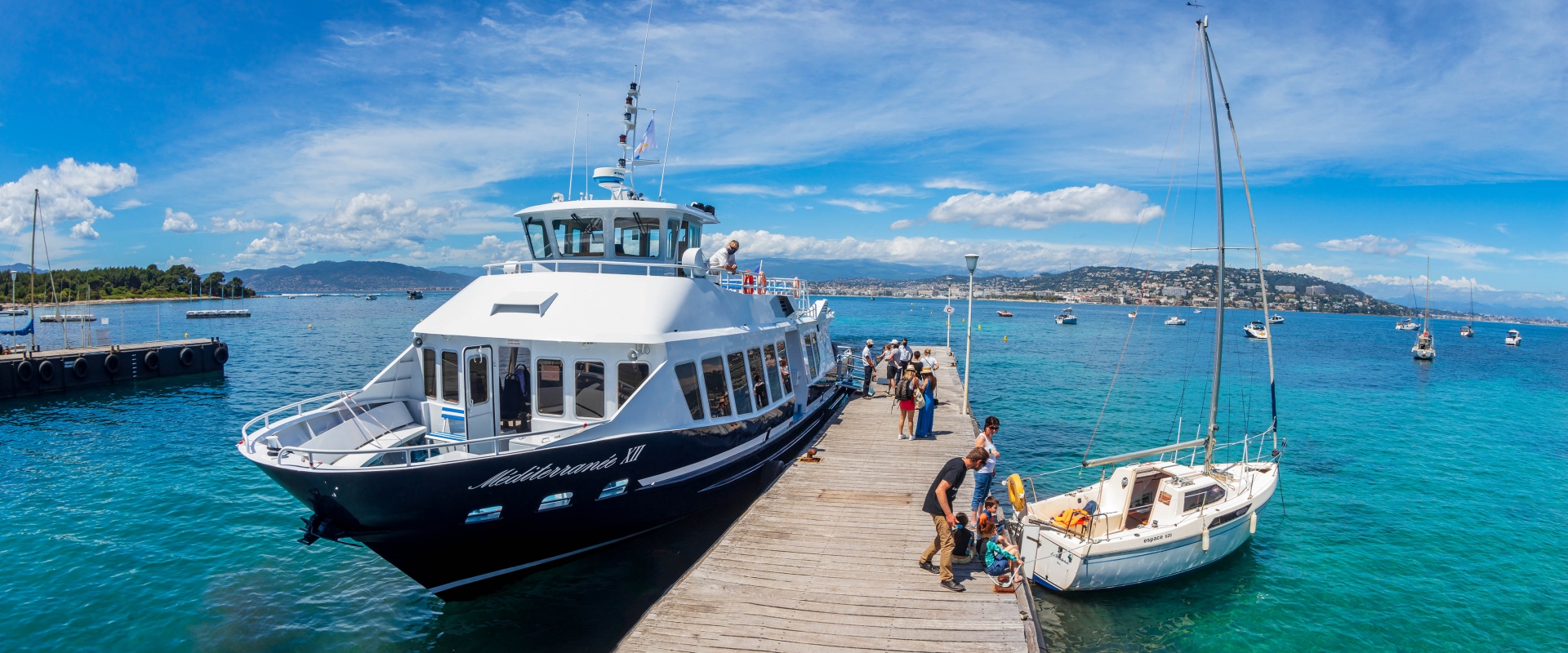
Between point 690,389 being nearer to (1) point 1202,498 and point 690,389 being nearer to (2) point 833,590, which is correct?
(2) point 833,590

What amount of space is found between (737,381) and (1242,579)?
913 centimetres

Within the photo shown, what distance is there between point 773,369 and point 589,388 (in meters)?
4.19

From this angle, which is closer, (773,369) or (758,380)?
(758,380)

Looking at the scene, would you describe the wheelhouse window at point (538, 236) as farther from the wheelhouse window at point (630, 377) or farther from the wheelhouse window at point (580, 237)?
the wheelhouse window at point (630, 377)

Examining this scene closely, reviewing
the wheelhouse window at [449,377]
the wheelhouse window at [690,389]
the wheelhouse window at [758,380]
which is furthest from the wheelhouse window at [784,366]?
the wheelhouse window at [449,377]

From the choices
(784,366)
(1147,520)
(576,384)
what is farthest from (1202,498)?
(576,384)

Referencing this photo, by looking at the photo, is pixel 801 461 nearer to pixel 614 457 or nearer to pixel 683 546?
pixel 683 546

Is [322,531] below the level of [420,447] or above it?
below

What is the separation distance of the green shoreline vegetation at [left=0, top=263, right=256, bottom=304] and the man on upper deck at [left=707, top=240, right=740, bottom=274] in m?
123

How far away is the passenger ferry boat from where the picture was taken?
7.58 metres

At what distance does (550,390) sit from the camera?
9.67m

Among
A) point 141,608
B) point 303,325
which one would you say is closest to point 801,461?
point 141,608

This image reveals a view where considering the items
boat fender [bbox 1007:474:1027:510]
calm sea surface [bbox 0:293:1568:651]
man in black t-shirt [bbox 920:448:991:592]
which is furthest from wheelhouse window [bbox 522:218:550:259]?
boat fender [bbox 1007:474:1027:510]

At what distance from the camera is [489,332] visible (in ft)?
30.8
